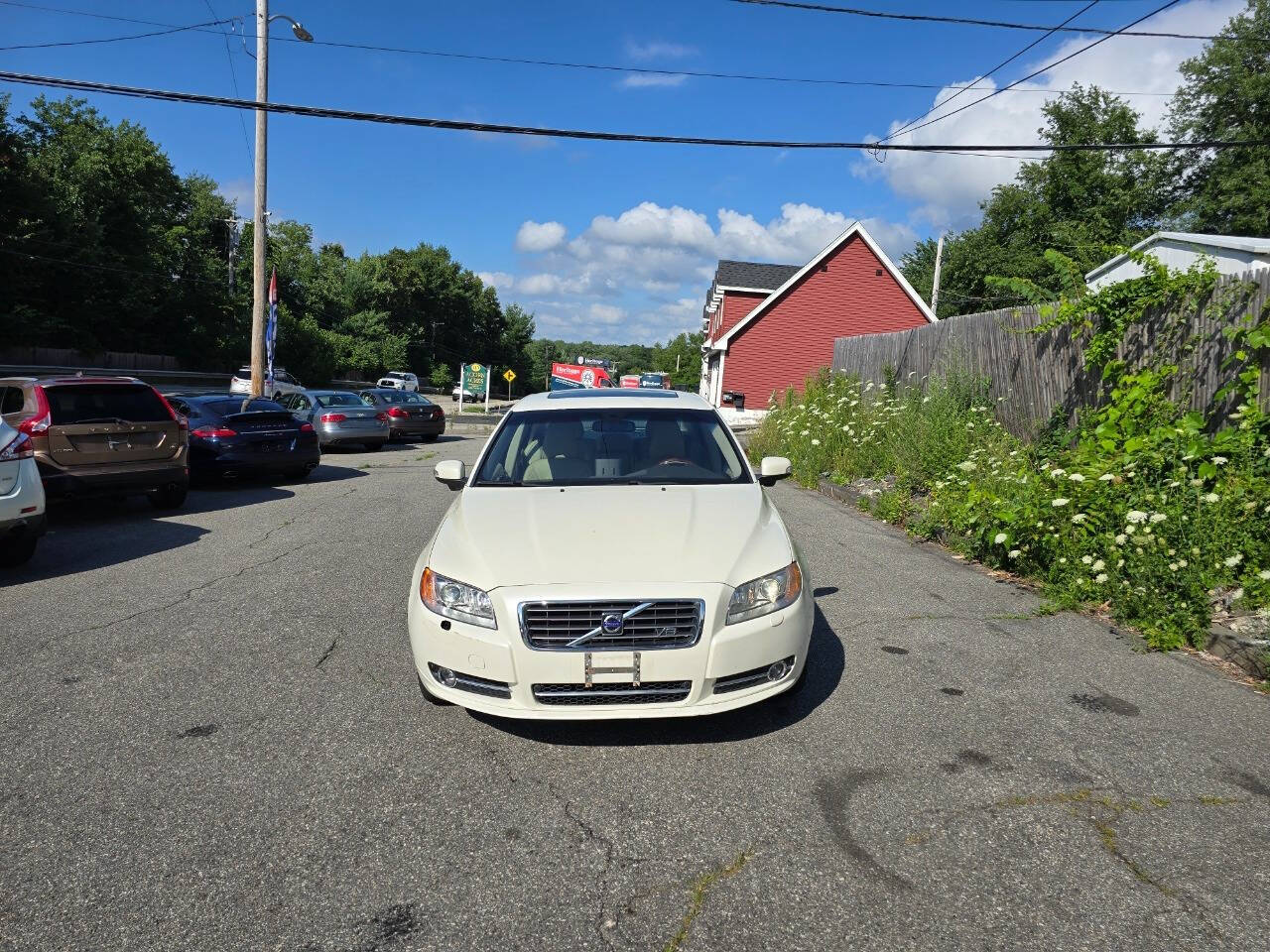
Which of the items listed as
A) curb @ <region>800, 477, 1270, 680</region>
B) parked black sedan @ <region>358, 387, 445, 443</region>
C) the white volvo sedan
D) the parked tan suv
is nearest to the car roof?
the white volvo sedan

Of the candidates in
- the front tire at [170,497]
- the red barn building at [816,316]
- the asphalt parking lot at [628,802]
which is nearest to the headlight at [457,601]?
the asphalt parking lot at [628,802]

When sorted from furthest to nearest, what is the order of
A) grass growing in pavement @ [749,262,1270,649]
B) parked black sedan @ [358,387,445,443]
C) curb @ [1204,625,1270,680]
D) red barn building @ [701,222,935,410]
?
red barn building @ [701,222,935,410] → parked black sedan @ [358,387,445,443] → grass growing in pavement @ [749,262,1270,649] → curb @ [1204,625,1270,680]

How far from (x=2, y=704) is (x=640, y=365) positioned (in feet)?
630

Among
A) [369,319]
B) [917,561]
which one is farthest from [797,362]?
[369,319]

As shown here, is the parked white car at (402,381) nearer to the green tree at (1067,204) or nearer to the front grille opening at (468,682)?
the green tree at (1067,204)

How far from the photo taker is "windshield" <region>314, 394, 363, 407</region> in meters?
20.4

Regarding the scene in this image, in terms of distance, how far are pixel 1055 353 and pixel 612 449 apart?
6.91 m

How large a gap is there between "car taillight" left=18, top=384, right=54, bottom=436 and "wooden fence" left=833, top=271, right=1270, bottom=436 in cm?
1119

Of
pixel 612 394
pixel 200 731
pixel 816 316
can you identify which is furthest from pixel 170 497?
pixel 816 316

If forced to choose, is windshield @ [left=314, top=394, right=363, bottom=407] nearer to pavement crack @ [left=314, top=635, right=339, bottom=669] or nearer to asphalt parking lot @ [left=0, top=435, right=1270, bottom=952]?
asphalt parking lot @ [left=0, top=435, right=1270, bottom=952]

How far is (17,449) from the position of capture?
7.37 metres

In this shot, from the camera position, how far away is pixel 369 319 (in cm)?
6919

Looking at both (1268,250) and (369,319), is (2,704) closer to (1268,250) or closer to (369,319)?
(1268,250)

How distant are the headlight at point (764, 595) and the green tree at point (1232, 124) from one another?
3949 cm
